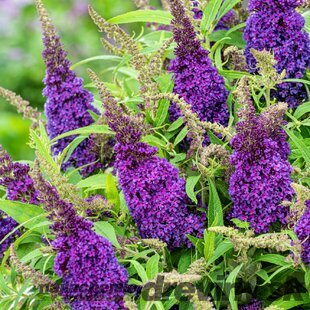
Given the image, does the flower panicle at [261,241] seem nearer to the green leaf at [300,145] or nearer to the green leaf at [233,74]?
the green leaf at [300,145]

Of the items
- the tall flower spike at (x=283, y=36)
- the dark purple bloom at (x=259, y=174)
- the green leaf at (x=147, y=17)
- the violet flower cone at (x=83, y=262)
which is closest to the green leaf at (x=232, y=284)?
the dark purple bloom at (x=259, y=174)

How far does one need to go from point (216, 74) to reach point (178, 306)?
2.93 feet

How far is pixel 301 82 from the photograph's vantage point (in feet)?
9.84

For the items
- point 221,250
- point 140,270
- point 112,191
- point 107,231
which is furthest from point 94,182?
point 221,250

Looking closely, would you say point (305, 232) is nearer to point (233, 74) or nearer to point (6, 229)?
point (233, 74)

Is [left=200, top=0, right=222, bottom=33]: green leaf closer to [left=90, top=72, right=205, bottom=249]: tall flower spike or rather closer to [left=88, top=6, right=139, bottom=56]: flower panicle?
[left=88, top=6, right=139, bottom=56]: flower panicle

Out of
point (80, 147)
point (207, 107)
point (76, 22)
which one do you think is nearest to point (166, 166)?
point (207, 107)

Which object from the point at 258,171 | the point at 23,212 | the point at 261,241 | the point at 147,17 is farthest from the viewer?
the point at 147,17

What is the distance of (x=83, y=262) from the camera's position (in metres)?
2.45

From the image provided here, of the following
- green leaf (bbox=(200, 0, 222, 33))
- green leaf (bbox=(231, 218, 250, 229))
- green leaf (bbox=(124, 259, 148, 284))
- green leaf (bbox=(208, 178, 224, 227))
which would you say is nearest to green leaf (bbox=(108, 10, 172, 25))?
green leaf (bbox=(200, 0, 222, 33))

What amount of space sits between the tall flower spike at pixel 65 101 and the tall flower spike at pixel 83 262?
713 mm

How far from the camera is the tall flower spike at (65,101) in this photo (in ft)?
10.5

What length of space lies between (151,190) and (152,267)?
286mm

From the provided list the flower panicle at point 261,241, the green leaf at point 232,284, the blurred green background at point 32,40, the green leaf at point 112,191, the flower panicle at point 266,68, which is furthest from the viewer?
the blurred green background at point 32,40
